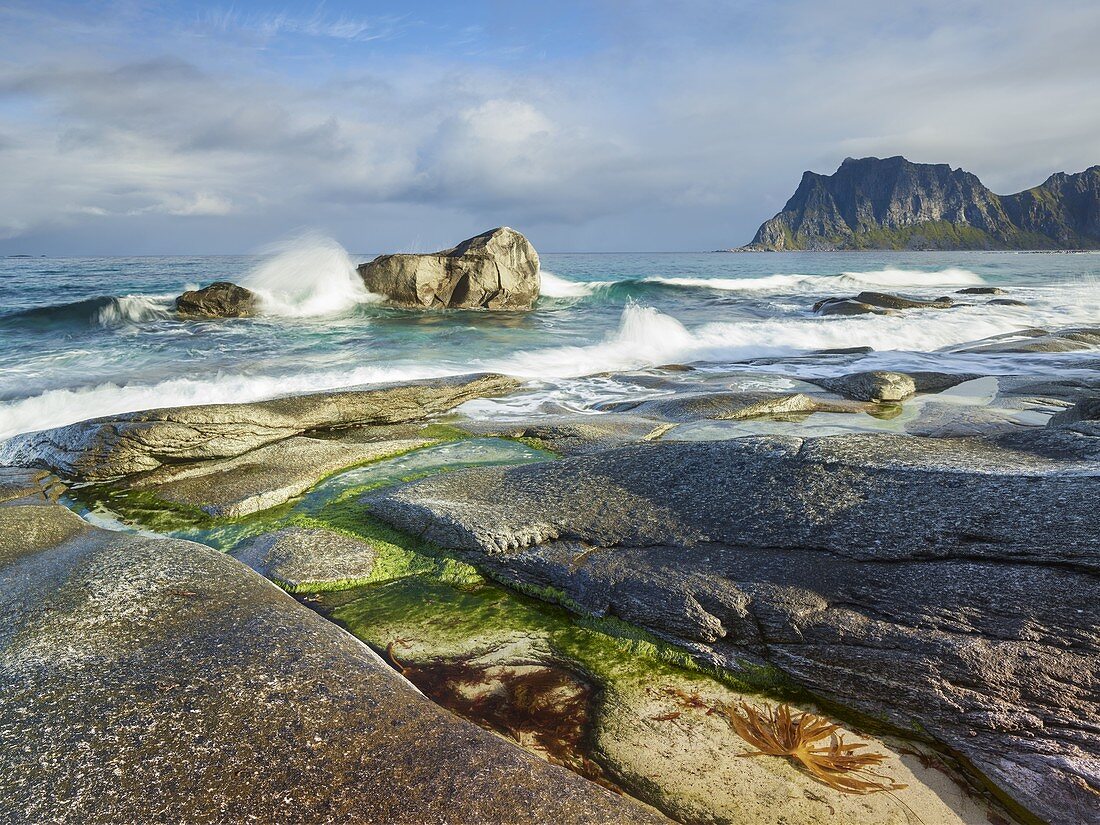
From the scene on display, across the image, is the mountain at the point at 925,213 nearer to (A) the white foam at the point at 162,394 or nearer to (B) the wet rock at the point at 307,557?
(A) the white foam at the point at 162,394

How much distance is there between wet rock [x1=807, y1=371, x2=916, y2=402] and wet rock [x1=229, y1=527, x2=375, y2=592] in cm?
647

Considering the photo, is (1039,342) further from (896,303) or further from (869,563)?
(869,563)

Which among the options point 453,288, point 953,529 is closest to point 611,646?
point 953,529

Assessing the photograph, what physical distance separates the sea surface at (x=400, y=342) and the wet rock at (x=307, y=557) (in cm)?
406

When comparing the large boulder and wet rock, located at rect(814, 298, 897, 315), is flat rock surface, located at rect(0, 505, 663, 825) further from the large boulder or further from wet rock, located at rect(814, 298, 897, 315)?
wet rock, located at rect(814, 298, 897, 315)

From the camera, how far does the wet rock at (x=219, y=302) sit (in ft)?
62.1

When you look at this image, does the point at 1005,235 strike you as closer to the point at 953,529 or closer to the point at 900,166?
the point at 900,166

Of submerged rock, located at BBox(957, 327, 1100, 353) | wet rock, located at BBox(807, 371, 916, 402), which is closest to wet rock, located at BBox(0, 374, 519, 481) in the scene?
wet rock, located at BBox(807, 371, 916, 402)

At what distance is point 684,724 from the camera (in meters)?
2.34

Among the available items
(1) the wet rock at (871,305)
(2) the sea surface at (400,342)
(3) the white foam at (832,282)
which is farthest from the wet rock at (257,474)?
(3) the white foam at (832,282)

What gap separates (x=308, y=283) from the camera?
2139cm

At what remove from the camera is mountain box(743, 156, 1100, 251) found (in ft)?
452

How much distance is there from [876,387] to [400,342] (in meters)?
10.1

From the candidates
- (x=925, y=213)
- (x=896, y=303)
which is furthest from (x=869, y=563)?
(x=925, y=213)
